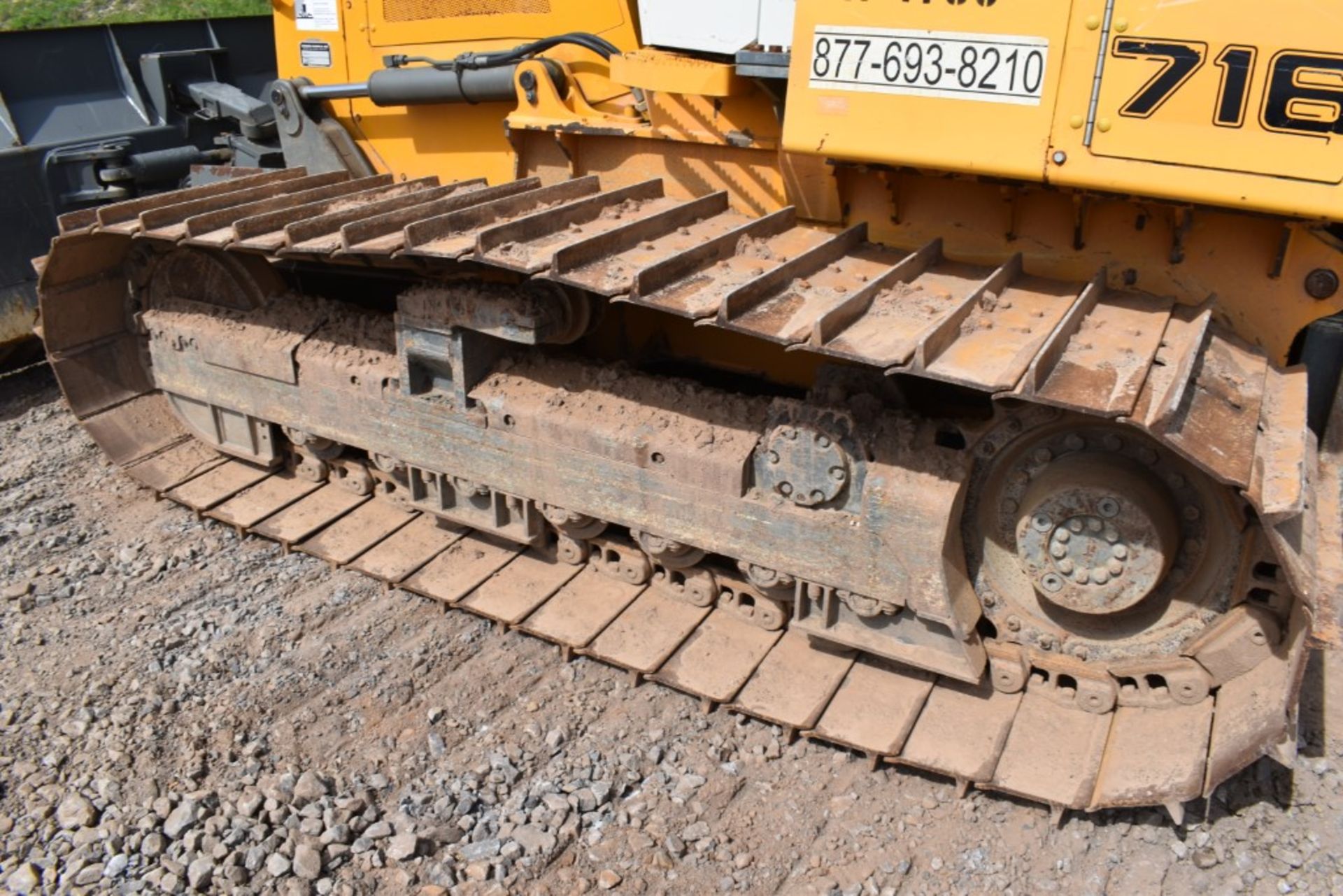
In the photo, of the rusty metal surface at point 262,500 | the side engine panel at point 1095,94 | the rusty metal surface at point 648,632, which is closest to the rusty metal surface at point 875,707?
the rusty metal surface at point 648,632

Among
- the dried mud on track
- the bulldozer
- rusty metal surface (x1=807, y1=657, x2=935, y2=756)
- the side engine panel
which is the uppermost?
the side engine panel

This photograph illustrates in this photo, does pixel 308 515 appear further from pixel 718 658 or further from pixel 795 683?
pixel 795 683

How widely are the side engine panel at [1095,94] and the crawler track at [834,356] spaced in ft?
1.20

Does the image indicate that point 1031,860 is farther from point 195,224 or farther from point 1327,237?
point 195,224

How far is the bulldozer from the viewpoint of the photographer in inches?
105

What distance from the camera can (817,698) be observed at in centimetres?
347

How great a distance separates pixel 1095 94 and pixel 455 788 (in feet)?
8.24

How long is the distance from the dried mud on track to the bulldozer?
150 mm

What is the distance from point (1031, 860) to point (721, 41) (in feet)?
8.27

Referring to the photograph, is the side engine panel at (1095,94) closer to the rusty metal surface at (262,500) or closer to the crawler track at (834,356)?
the crawler track at (834,356)

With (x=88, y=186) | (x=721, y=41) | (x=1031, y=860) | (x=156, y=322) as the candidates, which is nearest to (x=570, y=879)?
(x=1031, y=860)

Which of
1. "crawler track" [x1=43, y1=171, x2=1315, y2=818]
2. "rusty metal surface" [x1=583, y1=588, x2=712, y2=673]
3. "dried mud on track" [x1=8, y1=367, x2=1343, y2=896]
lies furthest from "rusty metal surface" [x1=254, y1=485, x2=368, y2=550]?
"rusty metal surface" [x1=583, y1=588, x2=712, y2=673]

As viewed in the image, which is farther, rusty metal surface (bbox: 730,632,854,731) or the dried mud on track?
rusty metal surface (bbox: 730,632,854,731)

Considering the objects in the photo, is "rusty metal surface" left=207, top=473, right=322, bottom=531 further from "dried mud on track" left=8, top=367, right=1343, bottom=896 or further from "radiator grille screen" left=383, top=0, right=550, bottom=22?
"radiator grille screen" left=383, top=0, right=550, bottom=22
